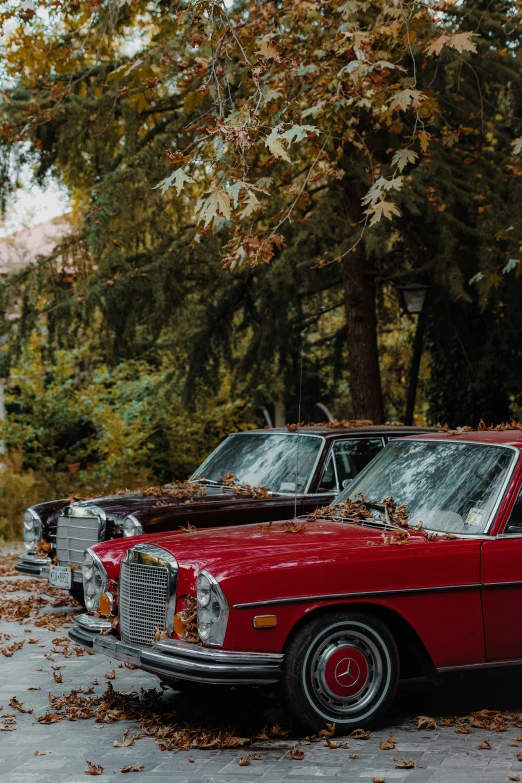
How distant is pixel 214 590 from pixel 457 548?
1417 mm

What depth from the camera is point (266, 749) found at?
5.43m

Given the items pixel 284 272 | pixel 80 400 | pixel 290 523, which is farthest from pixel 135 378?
pixel 290 523

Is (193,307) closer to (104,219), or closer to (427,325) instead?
(104,219)

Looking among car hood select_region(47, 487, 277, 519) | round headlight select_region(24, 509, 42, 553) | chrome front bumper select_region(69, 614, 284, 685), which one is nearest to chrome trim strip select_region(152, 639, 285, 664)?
chrome front bumper select_region(69, 614, 284, 685)

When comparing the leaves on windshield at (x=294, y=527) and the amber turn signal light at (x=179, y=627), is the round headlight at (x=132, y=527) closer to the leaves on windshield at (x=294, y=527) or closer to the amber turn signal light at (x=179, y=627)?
the leaves on windshield at (x=294, y=527)

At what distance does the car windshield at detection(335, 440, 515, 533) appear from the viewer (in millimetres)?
6164

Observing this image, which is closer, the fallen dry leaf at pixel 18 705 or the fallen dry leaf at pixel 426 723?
the fallen dry leaf at pixel 426 723

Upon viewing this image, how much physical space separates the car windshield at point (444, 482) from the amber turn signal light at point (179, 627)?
60.9 inches

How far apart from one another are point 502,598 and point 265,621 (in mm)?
1406

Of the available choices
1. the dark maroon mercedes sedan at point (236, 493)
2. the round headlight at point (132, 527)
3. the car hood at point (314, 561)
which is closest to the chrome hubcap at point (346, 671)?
the car hood at point (314, 561)

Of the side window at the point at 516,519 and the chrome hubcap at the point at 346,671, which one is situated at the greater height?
the side window at the point at 516,519

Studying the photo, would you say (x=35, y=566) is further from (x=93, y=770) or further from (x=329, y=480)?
(x=93, y=770)

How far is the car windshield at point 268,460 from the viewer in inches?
363

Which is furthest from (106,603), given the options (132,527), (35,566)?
(35,566)
